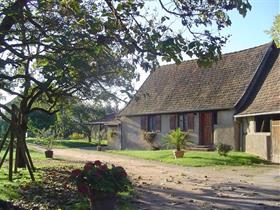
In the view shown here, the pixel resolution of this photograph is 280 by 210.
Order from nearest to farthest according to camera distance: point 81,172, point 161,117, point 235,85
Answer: point 81,172 < point 235,85 < point 161,117

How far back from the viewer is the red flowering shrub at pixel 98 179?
353 inches

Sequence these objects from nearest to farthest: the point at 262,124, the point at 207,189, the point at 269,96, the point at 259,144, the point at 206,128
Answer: the point at 207,189, the point at 259,144, the point at 262,124, the point at 269,96, the point at 206,128

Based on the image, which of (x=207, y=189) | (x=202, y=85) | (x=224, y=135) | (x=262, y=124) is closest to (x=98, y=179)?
(x=207, y=189)

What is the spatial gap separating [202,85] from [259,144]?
9.58m

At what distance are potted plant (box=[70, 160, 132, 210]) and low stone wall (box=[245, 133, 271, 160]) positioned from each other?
1811 cm

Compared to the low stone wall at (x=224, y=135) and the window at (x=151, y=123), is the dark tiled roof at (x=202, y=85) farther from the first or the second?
the low stone wall at (x=224, y=135)

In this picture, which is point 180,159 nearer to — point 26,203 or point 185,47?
point 26,203

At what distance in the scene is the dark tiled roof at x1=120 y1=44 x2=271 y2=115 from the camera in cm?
3219

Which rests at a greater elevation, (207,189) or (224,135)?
(224,135)

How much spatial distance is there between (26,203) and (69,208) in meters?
1.70

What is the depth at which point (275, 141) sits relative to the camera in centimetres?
2517

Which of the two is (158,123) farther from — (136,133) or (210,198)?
(210,198)

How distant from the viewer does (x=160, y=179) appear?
17375 millimetres

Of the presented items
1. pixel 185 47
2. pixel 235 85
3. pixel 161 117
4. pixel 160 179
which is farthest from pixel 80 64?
pixel 161 117
